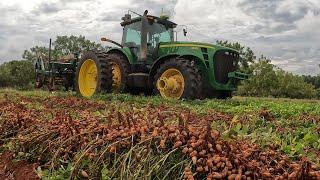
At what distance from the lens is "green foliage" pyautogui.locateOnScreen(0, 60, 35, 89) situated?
5072 cm

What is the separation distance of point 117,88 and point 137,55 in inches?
47.2

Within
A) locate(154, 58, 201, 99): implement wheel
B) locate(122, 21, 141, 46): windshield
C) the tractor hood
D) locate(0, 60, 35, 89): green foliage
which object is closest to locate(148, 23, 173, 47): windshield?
locate(122, 21, 141, 46): windshield

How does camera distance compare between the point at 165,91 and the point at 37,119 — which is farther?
the point at 165,91

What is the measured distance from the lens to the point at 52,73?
1861 centimetres

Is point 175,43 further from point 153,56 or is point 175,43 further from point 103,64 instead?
point 103,64

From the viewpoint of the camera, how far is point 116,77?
589 inches

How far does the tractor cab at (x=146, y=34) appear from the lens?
14547 millimetres

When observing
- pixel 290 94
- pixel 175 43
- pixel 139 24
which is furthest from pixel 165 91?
pixel 290 94

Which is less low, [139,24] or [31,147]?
[139,24]

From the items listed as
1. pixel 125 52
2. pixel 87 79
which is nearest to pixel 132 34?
pixel 125 52

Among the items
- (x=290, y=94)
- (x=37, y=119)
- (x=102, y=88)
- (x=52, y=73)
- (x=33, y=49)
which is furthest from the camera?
(x=33, y=49)

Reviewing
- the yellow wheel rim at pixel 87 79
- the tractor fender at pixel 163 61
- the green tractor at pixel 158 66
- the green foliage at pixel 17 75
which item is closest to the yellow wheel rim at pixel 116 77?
the green tractor at pixel 158 66

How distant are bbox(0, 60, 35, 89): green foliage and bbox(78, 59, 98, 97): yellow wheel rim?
35356mm

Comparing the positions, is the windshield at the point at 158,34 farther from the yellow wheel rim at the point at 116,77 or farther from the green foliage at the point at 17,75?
the green foliage at the point at 17,75
